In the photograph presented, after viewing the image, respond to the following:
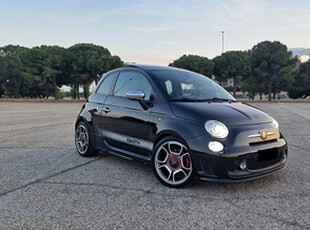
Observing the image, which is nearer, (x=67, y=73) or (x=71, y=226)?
(x=71, y=226)

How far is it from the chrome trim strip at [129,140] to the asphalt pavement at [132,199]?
0.45m

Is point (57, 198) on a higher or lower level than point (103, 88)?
lower

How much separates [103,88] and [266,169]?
2979 mm

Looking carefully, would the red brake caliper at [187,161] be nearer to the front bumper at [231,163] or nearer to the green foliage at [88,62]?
the front bumper at [231,163]

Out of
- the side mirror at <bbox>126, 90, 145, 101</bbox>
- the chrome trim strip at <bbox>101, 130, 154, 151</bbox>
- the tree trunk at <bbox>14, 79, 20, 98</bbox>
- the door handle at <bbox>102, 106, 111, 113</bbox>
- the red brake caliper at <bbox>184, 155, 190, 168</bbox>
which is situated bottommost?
the red brake caliper at <bbox>184, 155, 190, 168</bbox>

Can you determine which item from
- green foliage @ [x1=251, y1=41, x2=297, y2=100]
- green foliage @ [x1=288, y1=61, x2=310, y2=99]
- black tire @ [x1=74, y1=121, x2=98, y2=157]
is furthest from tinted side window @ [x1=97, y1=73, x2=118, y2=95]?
green foliage @ [x1=288, y1=61, x2=310, y2=99]

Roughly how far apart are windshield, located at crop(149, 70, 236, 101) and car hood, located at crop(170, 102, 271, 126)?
0.82ft

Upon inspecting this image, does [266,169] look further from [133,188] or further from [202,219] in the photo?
[133,188]

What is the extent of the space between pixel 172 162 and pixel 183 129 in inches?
18.7

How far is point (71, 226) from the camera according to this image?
2266 millimetres

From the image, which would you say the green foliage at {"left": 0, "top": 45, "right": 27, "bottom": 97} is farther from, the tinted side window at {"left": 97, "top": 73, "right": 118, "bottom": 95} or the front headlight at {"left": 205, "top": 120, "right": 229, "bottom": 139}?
the front headlight at {"left": 205, "top": 120, "right": 229, "bottom": 139}

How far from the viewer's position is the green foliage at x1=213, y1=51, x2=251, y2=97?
39.8 metres

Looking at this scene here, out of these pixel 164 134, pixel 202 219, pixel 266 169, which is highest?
pixel 164 134

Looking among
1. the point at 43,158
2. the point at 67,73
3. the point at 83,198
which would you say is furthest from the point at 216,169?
the point at 67,73
